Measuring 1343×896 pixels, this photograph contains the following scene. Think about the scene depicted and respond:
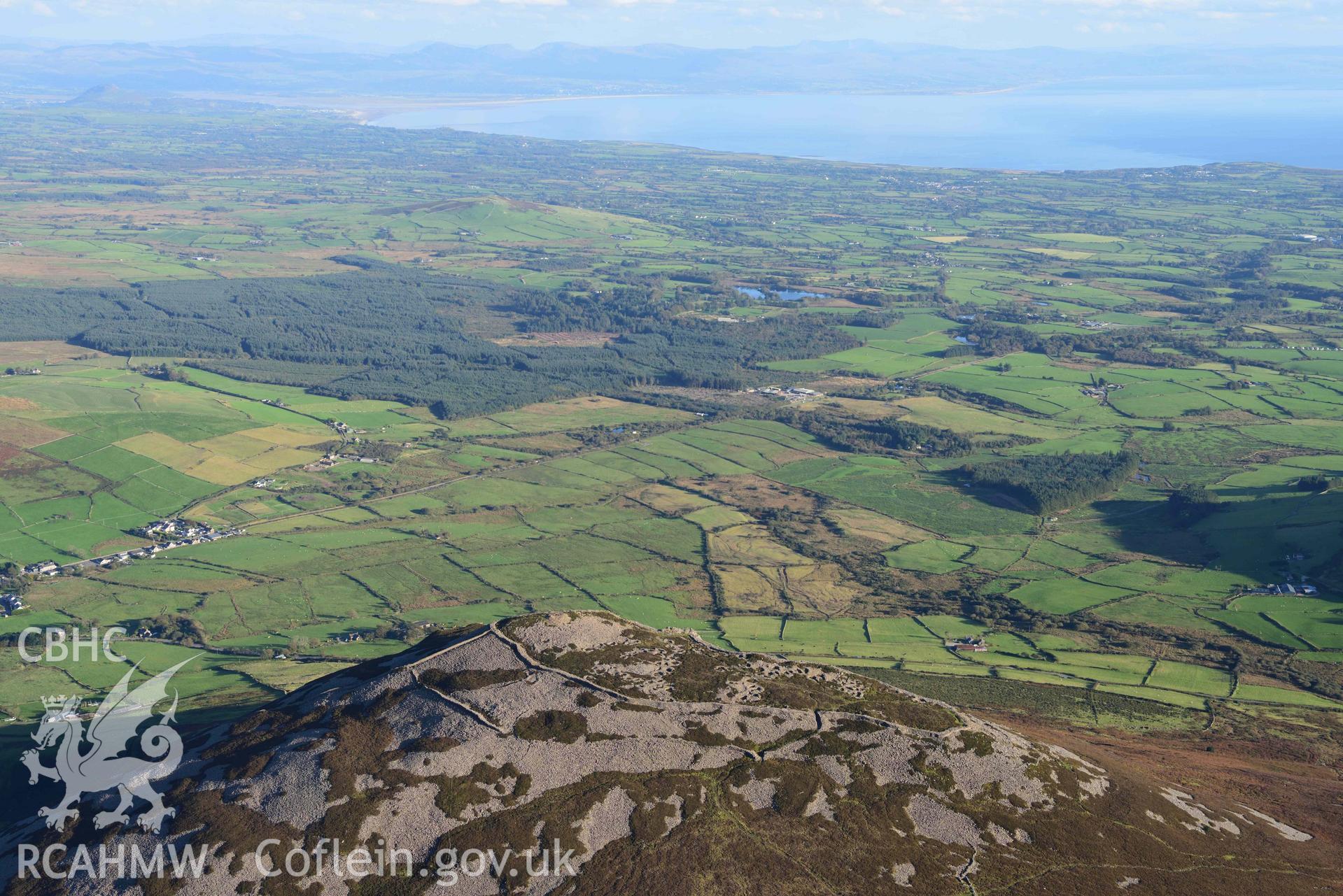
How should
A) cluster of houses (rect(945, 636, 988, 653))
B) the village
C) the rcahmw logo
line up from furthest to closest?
the village, cluster of houses (rect(945, 636, 988, 653)), the rcahmw logo

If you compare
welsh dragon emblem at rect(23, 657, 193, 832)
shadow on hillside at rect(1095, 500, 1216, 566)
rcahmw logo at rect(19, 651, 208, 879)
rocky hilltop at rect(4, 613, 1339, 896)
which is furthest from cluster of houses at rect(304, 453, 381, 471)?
shadow on hillside at rect(1095, 500, 1216, 566)

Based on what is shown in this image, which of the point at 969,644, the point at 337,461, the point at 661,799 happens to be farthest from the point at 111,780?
the point at 337,461

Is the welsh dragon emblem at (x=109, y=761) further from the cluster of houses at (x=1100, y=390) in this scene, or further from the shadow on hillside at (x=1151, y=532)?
the cluster of houses at (x=1100, y=390)

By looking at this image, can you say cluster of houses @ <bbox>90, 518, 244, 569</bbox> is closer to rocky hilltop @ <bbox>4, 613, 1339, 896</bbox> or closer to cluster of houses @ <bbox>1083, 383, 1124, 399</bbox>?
rocky hilltop @ <bbox>4, 613, 1339, 896</bbox>

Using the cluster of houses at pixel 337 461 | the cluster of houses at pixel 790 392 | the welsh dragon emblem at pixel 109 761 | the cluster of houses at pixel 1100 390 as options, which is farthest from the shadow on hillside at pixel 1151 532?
the welsh dragon emblem at pixel 109 761

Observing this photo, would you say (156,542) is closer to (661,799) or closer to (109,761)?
(109,761)

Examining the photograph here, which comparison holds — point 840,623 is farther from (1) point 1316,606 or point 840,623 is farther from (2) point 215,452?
(2) point 215,452

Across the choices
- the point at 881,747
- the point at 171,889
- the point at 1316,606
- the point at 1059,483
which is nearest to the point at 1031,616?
the point at 1316,606
